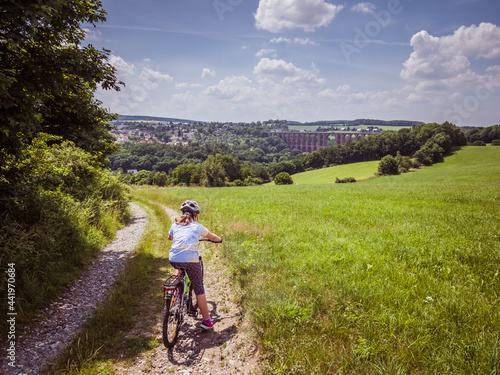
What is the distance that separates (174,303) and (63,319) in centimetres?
303

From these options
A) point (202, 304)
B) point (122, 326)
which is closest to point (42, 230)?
point (122, 326)

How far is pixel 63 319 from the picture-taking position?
17.8 feet

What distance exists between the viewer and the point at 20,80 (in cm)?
620

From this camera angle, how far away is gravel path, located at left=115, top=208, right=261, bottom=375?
4160 millimetres

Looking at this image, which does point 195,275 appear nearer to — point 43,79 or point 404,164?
point 43,79

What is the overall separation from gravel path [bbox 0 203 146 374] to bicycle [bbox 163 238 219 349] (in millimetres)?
2023

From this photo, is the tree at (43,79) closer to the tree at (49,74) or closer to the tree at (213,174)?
the tree at (49,74)

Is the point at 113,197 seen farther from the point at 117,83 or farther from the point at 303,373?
the point at 303,373

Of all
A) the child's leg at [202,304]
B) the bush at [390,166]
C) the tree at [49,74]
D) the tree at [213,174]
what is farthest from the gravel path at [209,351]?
the bush at [390,166]

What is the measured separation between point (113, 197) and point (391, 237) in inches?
734

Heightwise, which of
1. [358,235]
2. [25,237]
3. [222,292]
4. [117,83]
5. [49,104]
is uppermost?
[117,83]

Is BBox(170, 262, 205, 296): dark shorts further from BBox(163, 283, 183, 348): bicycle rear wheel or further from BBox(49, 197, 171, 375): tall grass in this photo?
BBox(49, 197, 171, 375): tall grass

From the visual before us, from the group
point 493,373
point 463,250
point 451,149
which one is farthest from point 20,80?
point 451,149

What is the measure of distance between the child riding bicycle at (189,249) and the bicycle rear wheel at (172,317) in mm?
370
